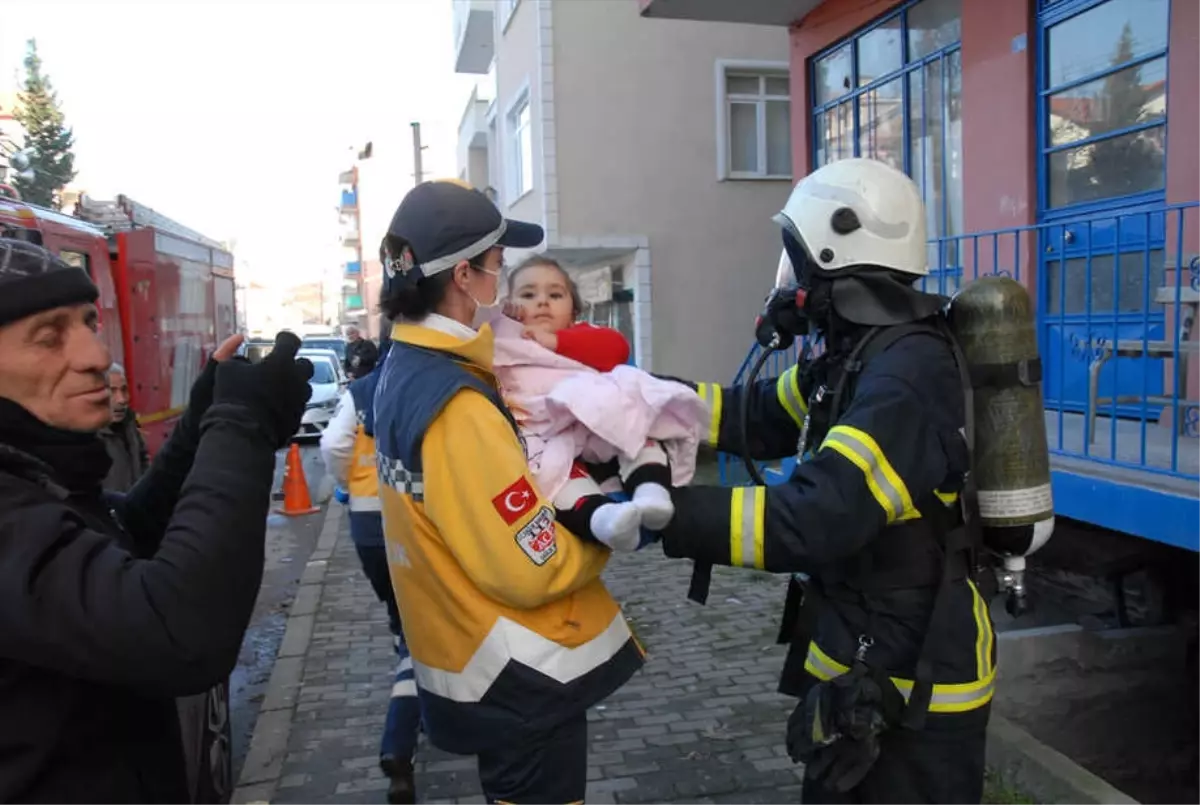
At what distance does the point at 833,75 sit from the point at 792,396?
7183mm

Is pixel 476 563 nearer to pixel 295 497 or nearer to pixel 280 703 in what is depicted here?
pixel 280 703

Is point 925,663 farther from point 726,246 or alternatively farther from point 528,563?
point 726,246

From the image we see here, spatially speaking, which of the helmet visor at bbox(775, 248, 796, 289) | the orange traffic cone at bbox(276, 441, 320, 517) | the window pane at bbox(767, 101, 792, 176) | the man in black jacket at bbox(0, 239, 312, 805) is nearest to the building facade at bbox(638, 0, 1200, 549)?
the helmet visor at bbox(775, 248, 796, 289)

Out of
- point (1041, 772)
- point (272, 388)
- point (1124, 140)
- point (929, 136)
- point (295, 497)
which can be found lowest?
point (295, 497)

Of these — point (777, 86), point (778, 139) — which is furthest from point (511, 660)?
point (777, 86)

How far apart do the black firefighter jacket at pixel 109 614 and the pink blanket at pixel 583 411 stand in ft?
2.37

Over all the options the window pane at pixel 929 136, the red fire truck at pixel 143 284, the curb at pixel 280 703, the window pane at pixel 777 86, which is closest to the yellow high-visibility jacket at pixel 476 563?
the curb at pixel 280 703

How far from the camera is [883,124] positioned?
811 centimetres

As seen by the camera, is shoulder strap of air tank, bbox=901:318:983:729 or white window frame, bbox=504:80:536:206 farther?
white window frame, bbox=504:80:536:206

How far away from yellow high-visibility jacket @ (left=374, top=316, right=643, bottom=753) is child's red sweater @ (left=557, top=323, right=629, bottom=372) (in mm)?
331

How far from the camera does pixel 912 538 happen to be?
215cm

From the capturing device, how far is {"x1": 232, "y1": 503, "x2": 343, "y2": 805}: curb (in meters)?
3.95

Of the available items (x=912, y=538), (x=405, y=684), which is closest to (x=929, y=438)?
(x=912, y=538)

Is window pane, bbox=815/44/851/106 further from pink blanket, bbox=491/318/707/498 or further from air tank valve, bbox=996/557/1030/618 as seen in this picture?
pink blanket, bbox=491/318/707/498
